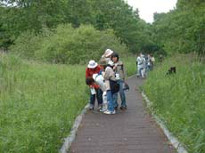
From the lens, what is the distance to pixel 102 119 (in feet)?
44.4

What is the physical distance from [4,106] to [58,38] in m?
24.9

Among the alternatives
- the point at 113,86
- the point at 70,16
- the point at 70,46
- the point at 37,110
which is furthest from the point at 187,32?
the point at 37,110

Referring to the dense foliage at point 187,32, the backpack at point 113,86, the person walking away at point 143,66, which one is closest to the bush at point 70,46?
the person walking away at point 143,66

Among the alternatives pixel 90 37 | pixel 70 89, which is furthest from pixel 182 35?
pixel 70 89

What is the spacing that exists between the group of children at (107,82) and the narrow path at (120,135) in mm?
477

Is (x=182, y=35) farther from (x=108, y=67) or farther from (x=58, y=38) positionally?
(x=108, y=67)

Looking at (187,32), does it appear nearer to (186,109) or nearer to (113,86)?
(113,86)

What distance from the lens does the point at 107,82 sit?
47.9 ft

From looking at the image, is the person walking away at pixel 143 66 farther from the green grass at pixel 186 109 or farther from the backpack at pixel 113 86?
the backpack at pixel 113 86

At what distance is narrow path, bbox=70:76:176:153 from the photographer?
30.6 feet

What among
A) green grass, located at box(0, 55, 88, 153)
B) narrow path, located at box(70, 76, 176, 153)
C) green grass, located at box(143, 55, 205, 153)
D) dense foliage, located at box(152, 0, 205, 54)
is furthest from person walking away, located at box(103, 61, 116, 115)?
dense foliage, located at box(152, 0, 205, 54)

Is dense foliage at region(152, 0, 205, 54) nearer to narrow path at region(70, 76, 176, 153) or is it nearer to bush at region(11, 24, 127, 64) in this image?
bush at region(11, 24, 127, 64)

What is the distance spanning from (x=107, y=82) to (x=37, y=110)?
4393mm

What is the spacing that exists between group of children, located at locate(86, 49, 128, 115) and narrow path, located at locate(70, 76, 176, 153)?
0.48 m
